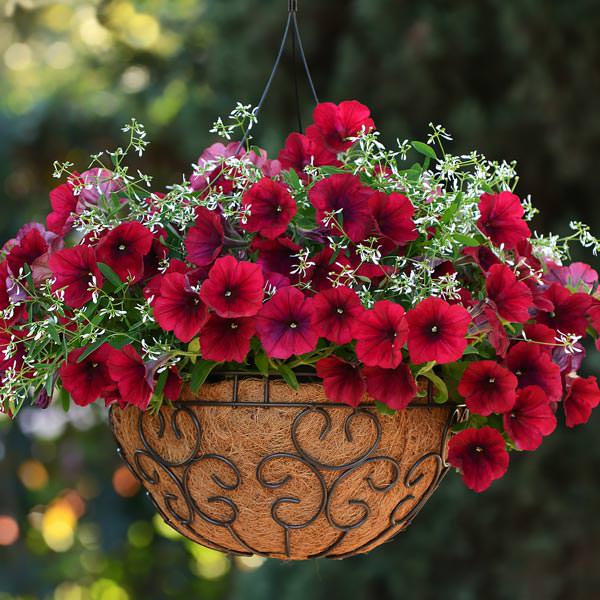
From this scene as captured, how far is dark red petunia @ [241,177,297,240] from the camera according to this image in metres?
0.88

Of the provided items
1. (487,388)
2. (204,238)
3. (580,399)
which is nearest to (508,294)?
A: (487,388)

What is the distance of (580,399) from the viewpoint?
1.00 metres

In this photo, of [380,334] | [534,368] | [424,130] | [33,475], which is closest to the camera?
[380,334]

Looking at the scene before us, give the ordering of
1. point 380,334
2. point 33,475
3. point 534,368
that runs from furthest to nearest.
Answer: point 33,475 < point 534,368 < point 380,334

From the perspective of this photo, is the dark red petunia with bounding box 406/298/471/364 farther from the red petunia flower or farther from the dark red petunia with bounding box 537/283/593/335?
the dark red petunia with bounding box 537/283/593/335

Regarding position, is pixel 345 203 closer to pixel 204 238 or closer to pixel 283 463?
pixel 204 238

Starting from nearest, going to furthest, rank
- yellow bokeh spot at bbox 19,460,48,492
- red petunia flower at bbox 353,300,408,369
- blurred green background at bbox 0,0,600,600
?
1. red petunia flower at bbox 353,300,408,369
2. blurred green background at bbox 0,0,600,600
3. yellow bokeh spot at bbox 19,460,48,492

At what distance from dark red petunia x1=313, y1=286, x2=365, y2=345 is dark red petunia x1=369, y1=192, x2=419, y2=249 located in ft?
0.30

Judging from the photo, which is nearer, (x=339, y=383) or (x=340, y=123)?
(x=339, y=383)

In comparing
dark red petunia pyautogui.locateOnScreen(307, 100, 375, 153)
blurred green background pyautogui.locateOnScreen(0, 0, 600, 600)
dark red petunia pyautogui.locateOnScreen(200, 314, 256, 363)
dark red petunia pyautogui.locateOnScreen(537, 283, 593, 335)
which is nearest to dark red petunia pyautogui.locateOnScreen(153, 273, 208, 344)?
dark red petunia pyautogui.locateOnScreen(200, 314, 256, 363)

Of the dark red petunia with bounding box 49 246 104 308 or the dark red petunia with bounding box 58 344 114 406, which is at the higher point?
the dark red petunia with bounding box 49 246 104 308

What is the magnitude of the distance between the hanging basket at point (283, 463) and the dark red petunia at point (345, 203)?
16 centimetres

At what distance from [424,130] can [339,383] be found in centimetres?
178

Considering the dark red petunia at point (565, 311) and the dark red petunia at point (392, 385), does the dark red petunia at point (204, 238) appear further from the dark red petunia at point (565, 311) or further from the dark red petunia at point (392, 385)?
the dark red petunia at point (565, 311)
